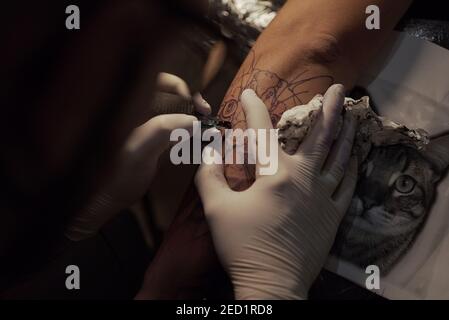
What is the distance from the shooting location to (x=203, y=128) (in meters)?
1.25

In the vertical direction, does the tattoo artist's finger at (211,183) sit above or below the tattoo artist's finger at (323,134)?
below

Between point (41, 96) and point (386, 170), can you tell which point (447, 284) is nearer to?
point (386, 170)

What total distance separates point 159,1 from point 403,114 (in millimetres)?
776

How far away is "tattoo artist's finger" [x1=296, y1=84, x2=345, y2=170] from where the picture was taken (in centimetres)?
115


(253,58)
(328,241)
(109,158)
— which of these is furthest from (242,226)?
(253,58)

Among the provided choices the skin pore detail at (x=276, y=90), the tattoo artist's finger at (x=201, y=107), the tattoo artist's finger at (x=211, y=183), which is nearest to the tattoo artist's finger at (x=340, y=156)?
the skin pore detail at (x=276, y=90)

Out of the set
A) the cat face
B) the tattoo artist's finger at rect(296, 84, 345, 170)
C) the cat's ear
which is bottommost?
the cat face

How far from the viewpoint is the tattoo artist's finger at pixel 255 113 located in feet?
3.84

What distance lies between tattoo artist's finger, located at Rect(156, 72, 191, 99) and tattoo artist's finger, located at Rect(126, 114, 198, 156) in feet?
0.42

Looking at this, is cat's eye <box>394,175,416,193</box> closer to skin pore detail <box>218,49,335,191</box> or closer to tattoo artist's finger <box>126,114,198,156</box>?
skin pore detail <box>218,49,335,191</box>

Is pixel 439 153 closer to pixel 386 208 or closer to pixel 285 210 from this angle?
pixel 386 208

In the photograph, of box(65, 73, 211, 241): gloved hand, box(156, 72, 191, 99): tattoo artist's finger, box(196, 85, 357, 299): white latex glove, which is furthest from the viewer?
box(156, 72, 191, 99): tattoo artist's finger

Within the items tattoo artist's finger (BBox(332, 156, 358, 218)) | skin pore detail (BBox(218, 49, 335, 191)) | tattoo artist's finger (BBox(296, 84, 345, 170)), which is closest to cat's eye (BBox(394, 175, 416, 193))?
tattoo artist's finger (BBox(332, 156, 358, 218))

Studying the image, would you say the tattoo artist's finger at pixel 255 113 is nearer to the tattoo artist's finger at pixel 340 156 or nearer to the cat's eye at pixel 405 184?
the tattoo artist's finger at pixel 340 156
